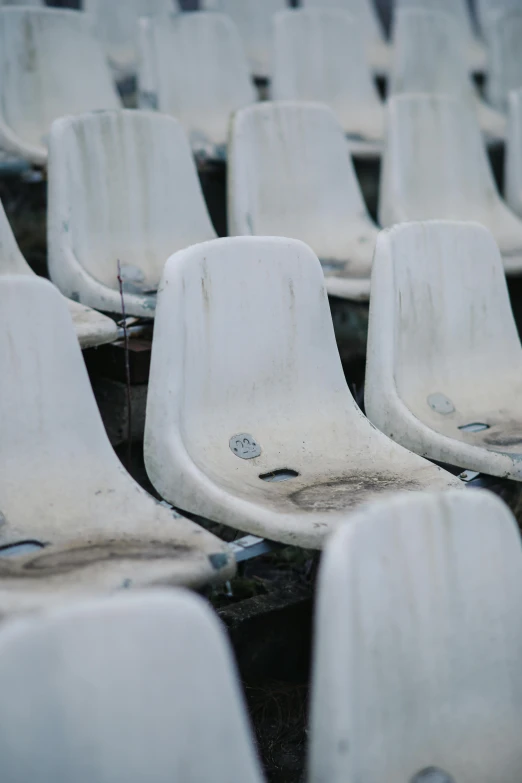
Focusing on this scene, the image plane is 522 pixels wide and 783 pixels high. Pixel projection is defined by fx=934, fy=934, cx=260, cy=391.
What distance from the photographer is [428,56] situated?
3.86m

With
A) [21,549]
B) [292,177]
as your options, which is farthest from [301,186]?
[21,549]

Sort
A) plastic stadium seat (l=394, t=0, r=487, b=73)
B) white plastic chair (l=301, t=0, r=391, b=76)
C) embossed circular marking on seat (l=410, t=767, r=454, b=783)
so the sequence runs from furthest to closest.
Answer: plastic stadium seat (l=394, t=0, r=487, b=73), white plastic chair (l=301, t=0, r=391, b=76), embossed circular marking on seat (l=410, t=767, r=454, b=783)

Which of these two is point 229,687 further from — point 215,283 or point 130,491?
point 215,283

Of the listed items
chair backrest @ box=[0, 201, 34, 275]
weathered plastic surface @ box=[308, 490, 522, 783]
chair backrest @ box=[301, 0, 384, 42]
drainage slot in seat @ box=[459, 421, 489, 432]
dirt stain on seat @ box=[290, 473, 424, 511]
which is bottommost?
drainage slot in seat @ box=[459, 421, 489, 432]

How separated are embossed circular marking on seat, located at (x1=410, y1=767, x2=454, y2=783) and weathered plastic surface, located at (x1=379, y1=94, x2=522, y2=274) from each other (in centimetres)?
209

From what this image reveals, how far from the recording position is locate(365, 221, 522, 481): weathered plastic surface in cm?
188

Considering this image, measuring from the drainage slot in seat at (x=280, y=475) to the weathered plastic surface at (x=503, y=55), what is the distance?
2910mm

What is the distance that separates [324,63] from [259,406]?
89.2 inches

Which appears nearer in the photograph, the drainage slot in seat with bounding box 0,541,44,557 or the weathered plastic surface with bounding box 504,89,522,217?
the drainage slot in seat with bounding box 0,541,44,557

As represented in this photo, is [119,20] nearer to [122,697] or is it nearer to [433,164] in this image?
[433,164]

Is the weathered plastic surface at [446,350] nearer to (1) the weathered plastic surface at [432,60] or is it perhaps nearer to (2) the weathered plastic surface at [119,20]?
(1) the weathered plastic surface at [432,60]

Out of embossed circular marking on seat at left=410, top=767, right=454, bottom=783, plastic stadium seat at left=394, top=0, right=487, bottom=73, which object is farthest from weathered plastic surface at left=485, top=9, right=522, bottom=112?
embossed circular marking on seat at left=410, top=767, right=454, bottom=783

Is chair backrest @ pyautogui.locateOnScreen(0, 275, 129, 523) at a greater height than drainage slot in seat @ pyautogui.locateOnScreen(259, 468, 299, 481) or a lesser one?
greater

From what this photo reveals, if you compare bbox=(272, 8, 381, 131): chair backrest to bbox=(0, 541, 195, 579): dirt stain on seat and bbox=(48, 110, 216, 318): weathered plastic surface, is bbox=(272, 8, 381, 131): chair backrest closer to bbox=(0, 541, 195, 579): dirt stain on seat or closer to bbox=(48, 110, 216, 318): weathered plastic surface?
bbox=(48, 110, 216, 318): weathered plastic surface
